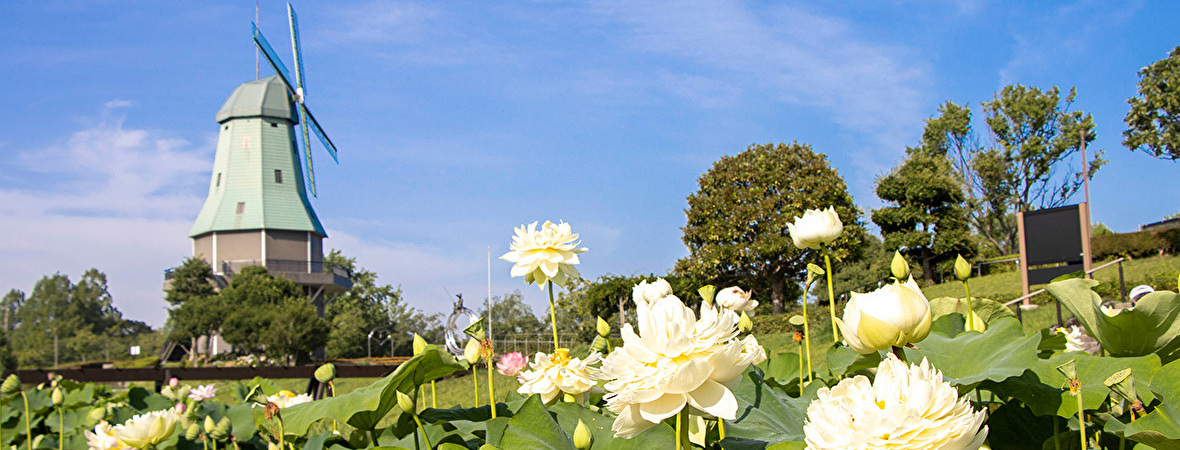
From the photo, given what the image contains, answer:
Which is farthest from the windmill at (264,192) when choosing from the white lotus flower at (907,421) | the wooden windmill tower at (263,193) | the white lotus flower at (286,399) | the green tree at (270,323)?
the white lotus flower at (907,421)

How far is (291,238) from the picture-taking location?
32.5 meters

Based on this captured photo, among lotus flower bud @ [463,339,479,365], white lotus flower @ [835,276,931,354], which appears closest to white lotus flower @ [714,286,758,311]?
lotus flower bud @ [463,339,479,365]

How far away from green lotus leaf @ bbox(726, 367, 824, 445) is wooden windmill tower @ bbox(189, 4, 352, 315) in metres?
33.2

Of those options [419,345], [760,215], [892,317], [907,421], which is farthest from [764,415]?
[760,215]

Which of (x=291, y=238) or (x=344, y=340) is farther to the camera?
(x=291, y=238)

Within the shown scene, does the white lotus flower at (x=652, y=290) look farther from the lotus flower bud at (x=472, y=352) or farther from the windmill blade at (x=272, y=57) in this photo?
the windmill blade at (x=272, y=57)

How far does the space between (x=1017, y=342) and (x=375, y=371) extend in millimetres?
5809

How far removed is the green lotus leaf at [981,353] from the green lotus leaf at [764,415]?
0.64ft

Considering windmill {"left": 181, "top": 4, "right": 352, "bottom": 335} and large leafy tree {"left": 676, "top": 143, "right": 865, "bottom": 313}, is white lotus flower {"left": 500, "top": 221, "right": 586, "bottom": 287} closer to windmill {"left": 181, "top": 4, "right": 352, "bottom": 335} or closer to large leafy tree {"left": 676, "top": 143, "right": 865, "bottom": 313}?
large leafy tree {"left": 676, "top": 143, "right": 865, "bottom": 313}

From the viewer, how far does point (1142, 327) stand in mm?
1045

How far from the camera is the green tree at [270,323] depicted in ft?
76.7

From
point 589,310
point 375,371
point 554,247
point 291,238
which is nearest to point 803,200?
point 589,310

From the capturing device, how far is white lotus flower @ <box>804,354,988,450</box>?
1.80 ft

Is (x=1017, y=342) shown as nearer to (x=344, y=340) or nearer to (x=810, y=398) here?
(x=810, y=398)
